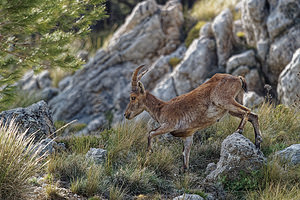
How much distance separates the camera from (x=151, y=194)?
6.70 meters

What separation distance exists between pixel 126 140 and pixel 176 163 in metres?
1.21

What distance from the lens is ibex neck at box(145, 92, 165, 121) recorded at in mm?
7973

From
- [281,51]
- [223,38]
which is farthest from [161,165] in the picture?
[223,38]

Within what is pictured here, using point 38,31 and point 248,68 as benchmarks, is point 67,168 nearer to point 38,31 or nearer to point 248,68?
point 38,31

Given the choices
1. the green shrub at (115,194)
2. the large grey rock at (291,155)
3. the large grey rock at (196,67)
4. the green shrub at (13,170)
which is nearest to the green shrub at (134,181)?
the green shrub at (115,194)

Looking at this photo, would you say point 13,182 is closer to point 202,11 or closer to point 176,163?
point 176,163

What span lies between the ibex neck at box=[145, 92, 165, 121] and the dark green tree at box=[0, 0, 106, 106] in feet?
5.73

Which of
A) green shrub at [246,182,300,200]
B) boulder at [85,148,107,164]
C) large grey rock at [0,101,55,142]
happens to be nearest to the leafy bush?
boulder at [85,148,107,164]

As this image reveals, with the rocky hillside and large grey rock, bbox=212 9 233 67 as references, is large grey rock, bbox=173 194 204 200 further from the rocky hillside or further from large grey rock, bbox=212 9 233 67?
large grey rock, bbox=212 9 233 67

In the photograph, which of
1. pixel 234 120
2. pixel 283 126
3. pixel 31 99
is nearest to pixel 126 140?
pixel 234 120

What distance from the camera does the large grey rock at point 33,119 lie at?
26.5 ft

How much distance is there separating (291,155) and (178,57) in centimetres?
1339

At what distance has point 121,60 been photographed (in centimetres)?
2144

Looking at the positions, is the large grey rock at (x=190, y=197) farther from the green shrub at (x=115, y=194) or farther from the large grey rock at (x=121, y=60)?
the large grey rock at (x=121, y=60)
